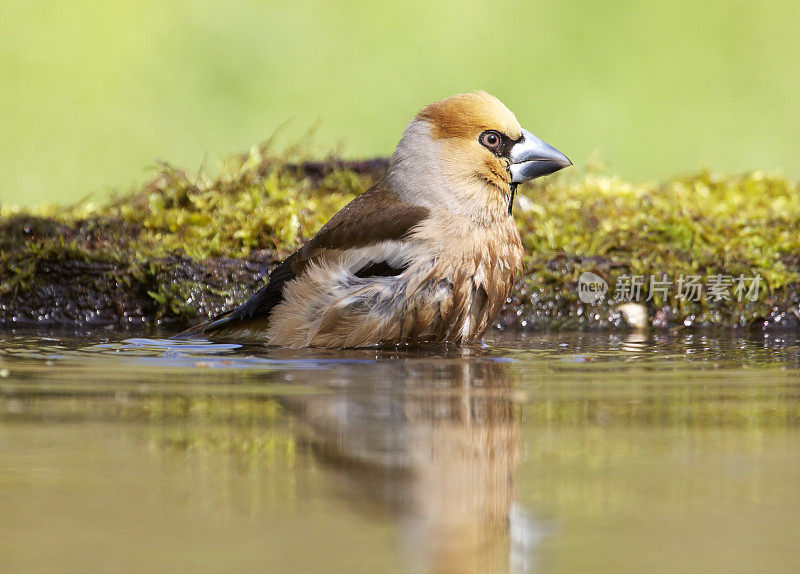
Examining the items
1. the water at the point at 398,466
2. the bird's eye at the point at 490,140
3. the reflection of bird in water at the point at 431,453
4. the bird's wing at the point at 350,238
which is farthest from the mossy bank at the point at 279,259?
the reflection of bird in water at the point at 431,453

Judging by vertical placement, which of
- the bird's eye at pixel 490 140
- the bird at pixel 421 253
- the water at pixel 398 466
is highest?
the bird's eye at pixel 490 140

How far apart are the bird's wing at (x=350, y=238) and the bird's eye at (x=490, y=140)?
56 cm

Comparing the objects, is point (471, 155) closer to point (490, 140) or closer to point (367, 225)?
point (490, 140)

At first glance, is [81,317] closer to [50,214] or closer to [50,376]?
[50,214]

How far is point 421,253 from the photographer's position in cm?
534

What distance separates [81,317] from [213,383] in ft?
8.24

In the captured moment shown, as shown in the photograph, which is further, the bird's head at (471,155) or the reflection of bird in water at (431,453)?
the bird's head at (471,155)

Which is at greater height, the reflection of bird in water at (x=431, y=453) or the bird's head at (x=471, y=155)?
the bird's head at (x=471, y=155)

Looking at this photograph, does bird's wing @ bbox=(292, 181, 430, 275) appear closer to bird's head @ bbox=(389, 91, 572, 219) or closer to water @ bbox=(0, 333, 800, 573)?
bird's head @ bbox=(389, 91, 572, 219)

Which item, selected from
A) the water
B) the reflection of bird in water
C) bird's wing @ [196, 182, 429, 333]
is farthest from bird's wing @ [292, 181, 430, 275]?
the reflection of bird in water

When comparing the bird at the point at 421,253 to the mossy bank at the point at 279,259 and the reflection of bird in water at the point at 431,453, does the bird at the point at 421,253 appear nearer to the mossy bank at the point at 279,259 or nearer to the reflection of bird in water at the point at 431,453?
the mossy bank at the point at 279,259

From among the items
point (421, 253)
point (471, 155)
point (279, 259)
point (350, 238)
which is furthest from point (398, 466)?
point (279, 259)

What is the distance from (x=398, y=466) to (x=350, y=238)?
→ 2928 mm

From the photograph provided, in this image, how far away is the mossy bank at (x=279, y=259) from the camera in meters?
6.29
